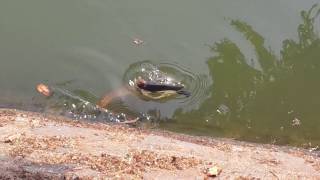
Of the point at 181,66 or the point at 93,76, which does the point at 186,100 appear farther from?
the point at 93,76

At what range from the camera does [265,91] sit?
6430mm

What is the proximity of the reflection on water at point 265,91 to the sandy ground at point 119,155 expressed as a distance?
45 centimetres

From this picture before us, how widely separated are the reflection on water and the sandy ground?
1.48 ft

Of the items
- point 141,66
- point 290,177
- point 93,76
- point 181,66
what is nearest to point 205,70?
point 181,66

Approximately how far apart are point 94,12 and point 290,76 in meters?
2.56

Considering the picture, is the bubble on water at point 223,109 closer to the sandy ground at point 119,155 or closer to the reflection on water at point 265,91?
the reflection on water at point 265,91

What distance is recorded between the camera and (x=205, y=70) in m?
6.53

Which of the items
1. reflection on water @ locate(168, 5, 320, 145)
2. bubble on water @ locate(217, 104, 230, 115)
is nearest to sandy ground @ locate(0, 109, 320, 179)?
reflection on water @ locate(168, 5, 320, 145)

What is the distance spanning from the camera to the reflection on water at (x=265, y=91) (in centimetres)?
619

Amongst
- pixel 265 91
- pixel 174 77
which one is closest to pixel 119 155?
pixel 174 77

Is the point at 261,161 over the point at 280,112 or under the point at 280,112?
under

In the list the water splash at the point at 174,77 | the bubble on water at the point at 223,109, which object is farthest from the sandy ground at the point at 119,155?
the water splash at the point at 174,77

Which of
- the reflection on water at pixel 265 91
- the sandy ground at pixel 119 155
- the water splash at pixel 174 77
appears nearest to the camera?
the sandy ground at pixel 119 155

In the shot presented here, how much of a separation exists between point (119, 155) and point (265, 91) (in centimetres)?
226
